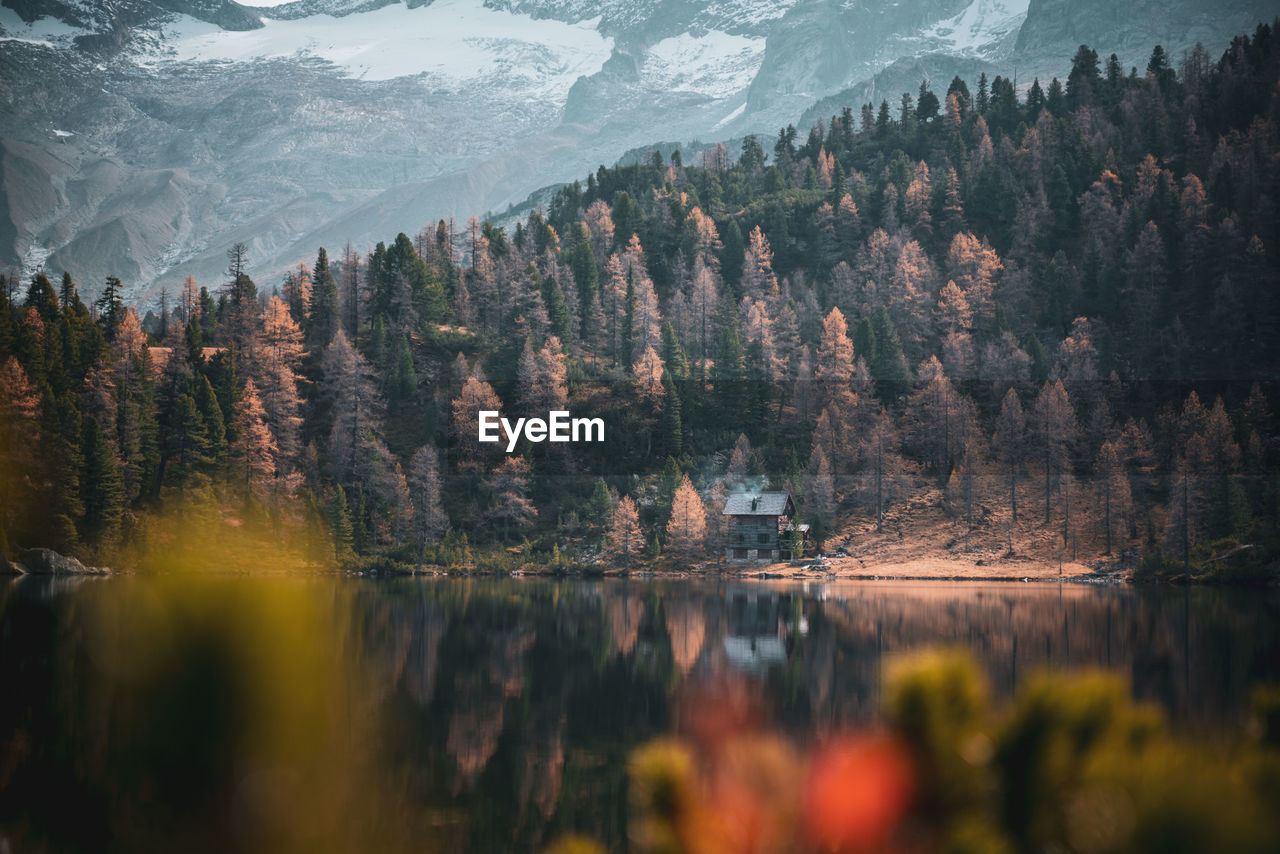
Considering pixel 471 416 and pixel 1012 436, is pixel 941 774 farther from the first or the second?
pixel 1012 436

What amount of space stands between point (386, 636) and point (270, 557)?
5276cm

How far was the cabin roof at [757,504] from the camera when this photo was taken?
128m

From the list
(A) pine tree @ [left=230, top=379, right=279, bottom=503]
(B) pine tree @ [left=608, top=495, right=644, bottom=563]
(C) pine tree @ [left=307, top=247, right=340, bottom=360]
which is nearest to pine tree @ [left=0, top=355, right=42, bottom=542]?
(A) pine tree @ [left=230, top=379, right=279, bottom=503]

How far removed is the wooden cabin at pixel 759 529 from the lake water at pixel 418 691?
162 ft

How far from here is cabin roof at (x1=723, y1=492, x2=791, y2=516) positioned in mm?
128250

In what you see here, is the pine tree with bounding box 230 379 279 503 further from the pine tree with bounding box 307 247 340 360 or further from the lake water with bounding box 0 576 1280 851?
the lake water with bounding box 0 576 1280 851

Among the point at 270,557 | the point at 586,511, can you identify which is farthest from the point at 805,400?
the point at 270,557

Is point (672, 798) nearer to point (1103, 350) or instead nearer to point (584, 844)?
point (584, 844)

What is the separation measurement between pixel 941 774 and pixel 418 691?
40.4 m

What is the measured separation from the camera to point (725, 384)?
6088 inches

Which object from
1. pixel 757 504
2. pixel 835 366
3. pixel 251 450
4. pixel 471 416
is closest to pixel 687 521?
pixel 757 504

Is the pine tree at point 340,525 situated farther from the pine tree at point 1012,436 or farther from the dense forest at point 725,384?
the pine tree at point 1012,436

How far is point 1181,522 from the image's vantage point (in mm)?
104312

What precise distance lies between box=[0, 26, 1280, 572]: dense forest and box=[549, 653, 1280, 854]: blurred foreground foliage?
103m
